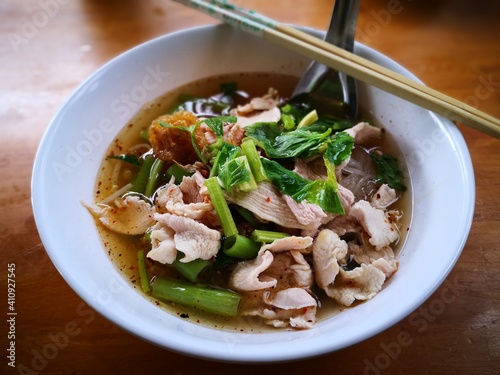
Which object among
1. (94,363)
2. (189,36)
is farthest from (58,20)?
(94,363)

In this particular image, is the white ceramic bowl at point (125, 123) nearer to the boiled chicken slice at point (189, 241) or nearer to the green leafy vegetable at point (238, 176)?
the boiled chicken slice at point (189, 241)

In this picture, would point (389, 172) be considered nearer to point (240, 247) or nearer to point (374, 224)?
point (374, 224)

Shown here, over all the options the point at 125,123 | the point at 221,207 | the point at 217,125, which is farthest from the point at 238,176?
the point at 125,123

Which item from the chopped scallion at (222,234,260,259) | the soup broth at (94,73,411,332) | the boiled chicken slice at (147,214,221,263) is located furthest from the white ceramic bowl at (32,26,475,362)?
the chopped scallion at (222,234,260,259)

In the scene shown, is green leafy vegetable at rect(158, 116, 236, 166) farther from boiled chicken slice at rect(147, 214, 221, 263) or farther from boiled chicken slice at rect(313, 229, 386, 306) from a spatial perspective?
boiled chicken slice at rect(313, 229, 386, 306)

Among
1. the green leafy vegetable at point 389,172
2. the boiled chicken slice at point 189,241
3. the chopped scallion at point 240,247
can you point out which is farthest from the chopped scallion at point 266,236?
the green leafy vegetable at point 389,172
